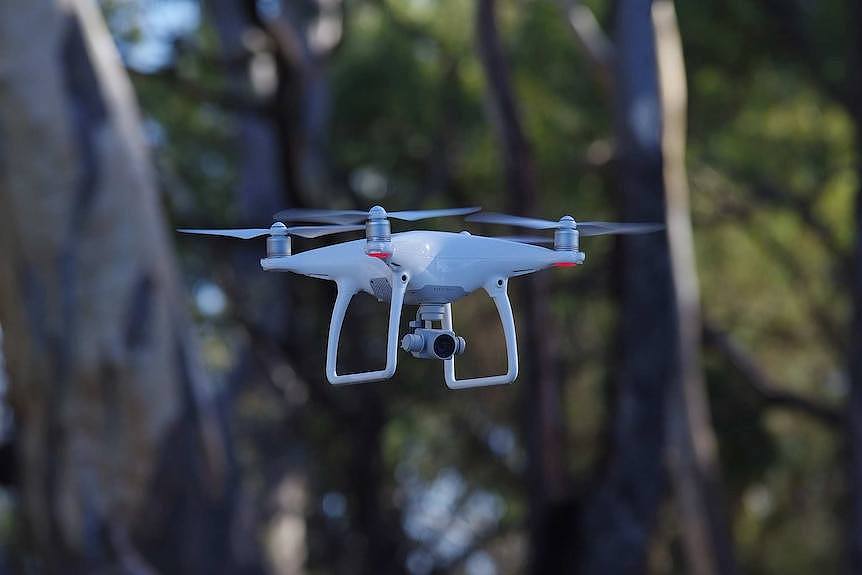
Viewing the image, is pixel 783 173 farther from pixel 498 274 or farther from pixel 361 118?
pixel 498 274

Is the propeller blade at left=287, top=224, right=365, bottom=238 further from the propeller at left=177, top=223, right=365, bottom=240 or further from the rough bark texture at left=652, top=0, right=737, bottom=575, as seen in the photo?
the rough bark texture at left=652, top=0, right=737, bottom=575

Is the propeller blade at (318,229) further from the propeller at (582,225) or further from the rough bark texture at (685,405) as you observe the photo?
the rough bark texture at (685,405)

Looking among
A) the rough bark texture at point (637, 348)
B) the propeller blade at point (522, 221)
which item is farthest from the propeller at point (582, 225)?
the rough bark texture at point (637, 348)

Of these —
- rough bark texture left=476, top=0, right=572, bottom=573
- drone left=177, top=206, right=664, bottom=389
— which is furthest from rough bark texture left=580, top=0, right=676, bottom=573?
drone left=177, top=206, right=664, bottom=389

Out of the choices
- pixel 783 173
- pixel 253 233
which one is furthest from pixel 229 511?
pixel 783 173

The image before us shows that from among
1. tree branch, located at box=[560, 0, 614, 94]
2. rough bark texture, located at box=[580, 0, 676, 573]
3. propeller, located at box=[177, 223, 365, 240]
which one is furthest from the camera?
tree branch, located at box=[560, 0, 614, 94]

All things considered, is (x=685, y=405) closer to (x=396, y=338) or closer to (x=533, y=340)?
(x=533, y=340)
